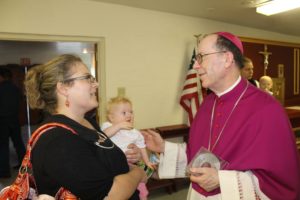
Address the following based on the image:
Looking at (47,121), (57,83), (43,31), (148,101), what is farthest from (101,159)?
(148,101)

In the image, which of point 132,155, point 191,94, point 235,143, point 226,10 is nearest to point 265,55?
point 226,10

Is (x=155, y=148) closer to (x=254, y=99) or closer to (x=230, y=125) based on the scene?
(x=230, y=125)

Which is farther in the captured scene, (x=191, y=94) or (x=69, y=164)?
(x=191, y=94)

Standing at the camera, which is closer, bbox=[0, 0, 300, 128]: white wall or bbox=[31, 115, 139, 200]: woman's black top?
bbox=[31, 115, 139, 200]: woman's black top

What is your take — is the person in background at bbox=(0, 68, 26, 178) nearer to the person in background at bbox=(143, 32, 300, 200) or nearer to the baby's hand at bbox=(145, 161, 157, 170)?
the baby's hand at bbox=(145, 161, 157, 170)

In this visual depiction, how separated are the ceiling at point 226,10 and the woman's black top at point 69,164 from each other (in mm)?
2733

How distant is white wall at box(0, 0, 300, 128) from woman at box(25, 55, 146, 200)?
2.01 m

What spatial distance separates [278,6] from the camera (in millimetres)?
3674

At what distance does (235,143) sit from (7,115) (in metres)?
4.45

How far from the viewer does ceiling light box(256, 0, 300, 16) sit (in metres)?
3.55

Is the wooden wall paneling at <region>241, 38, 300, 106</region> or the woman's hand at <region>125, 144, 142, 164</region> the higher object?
the wooden wall paneling at <region>241, 38, 300, 106</region>

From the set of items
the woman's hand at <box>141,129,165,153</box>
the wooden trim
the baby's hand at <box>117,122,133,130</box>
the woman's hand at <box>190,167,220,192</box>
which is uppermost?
the wooden trim

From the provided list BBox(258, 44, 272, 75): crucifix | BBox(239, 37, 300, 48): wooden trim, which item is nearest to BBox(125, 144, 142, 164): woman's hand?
BBox(239, 37, 300, 48): wooden trim

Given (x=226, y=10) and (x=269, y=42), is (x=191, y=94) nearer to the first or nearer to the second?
(x=226, y=10)
